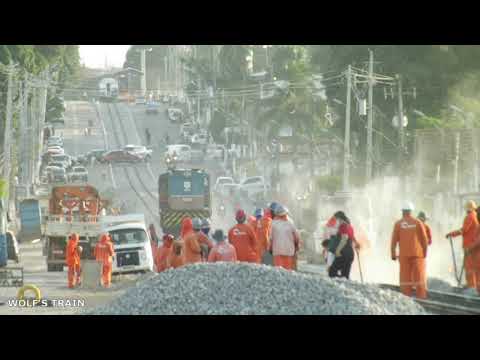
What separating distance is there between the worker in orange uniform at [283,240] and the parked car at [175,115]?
279 ft

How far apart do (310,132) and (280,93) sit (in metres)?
4.51

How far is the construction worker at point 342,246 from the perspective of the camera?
2183 cm

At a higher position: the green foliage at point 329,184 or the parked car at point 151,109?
the parked car at point 151,109

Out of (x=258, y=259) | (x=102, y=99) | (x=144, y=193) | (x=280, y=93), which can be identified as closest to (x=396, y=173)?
(x=144, y=193)

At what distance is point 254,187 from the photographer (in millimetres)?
74375

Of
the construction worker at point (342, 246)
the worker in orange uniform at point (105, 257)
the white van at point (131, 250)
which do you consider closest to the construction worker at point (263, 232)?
the construction worker at point (342, 246)

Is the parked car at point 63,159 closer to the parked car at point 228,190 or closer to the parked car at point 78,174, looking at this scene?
the parked car at point 78,174

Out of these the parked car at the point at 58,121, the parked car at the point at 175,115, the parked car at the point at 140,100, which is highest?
the parked car at the point at 140,100

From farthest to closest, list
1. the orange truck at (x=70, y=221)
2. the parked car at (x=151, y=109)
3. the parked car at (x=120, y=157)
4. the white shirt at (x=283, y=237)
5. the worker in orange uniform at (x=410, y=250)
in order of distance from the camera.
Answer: the parked car at (x=151, y=109) → the parked car at (x=120, y=157) → the orange truck at (x=70, y=221) → the white shirt at (x=283, y=237) → the worker in orange uniform at (x=410, y=250)

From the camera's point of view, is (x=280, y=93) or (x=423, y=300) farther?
(x=280, y=93)

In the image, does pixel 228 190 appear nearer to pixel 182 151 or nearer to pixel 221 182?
pixel 221 182

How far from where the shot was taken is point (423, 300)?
70.2 feet

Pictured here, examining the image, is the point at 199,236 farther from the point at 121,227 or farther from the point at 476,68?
the point at 476,68

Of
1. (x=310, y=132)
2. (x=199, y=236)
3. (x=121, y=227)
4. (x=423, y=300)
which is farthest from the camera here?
(x=310, y=132)
